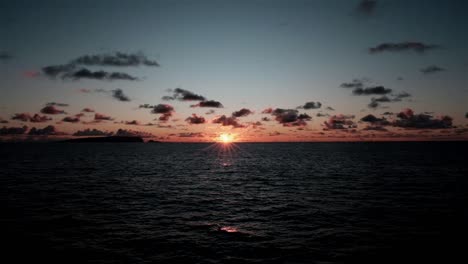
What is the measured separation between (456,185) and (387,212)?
2729 centimetres

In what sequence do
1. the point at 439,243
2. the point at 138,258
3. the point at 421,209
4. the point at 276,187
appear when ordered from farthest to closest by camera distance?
the point at 276,187 → the point at 421,209 → the point at 439,243 → the point at 138,258

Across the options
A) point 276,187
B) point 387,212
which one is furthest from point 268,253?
point 276,187

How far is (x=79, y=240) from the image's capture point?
21891 millimetres

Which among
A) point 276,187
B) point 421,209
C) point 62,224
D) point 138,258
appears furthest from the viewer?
point 276,187

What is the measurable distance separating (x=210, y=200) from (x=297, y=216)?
1246 centimetres

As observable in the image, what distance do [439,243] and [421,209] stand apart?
1152cm

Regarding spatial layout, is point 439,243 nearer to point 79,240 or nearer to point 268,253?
point 268,253

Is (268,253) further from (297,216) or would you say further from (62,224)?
(62,224)

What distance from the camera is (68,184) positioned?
49.8m

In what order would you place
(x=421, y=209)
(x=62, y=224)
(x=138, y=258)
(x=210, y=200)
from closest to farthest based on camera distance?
(x=138, y=258)
(x=62, y=224)
(x=421, y=209)
(x=210, y=200)

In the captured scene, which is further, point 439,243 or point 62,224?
point 62,224

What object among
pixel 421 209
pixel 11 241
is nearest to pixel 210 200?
pixel 11 241

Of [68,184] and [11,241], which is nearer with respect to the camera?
[11,241]

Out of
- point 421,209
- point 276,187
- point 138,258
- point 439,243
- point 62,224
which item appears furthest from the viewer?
point 276,187
